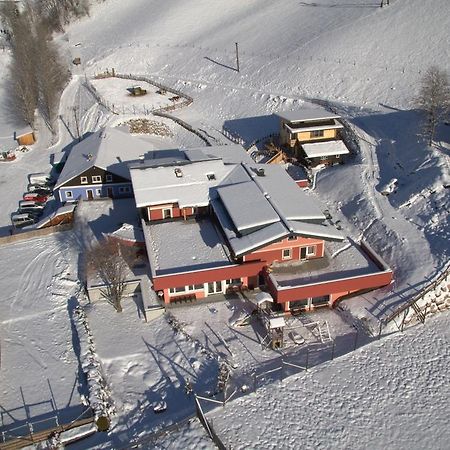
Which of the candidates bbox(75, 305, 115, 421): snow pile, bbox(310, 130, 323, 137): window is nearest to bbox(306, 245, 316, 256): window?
bbox(75, 305, 115, 421): snow pile

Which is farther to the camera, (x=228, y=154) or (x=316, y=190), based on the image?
(x=228, y=154)

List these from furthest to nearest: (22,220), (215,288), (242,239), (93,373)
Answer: (22,220) < (215,288) < (242,239) < (93,373)

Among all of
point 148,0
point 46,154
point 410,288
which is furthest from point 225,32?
point 410,288

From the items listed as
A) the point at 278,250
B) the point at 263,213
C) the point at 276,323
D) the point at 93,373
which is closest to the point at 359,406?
the point at 276,323

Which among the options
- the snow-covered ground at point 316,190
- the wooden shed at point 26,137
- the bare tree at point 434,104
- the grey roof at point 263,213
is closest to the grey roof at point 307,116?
the snow-covered ground at point 316,190

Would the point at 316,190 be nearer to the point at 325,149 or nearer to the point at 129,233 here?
the point at 325,149

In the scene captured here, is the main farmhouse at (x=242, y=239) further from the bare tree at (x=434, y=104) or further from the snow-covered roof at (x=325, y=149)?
the bare tree at (x=434, y=104)
